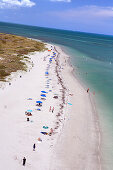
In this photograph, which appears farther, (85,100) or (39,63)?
(39,63)

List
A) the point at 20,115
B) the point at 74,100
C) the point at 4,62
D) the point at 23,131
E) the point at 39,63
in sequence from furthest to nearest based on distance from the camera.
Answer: the point at 39,63, the point at 4,62, the point at 74,100, the point at 20,115, the point at 23,131

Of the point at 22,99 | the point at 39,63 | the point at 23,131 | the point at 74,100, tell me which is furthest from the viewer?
the point at 39,63

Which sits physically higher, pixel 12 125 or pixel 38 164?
pixel 12 125

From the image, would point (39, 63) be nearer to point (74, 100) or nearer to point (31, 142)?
point (74, 100)

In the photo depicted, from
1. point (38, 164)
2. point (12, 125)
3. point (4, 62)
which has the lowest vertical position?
point (38, 164)

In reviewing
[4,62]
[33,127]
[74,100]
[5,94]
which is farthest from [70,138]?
[4,62]

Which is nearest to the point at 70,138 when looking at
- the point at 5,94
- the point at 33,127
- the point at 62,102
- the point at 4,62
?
the point at 33,127

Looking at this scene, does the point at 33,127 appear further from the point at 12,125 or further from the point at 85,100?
the point at 85,100
